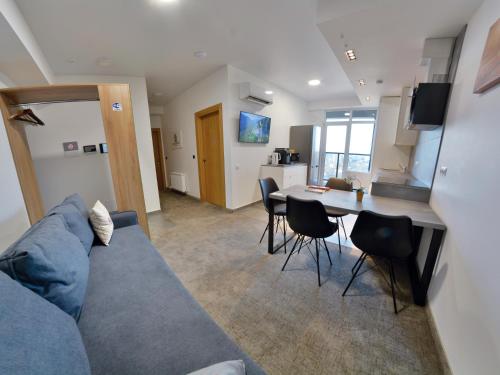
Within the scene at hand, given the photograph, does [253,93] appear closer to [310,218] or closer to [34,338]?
[310,218]

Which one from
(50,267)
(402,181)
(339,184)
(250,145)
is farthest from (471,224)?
(250,145)

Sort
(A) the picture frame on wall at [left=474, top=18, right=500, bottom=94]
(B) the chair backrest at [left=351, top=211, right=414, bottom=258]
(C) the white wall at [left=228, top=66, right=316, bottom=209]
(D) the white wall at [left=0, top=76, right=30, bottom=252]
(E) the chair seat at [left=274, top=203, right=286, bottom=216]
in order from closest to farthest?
(A) the picture frame on wall at [left=474, top=18, right=500, bottom=94], (B) the chair backrest at [left=351, top=211, right=414, bottom=258], (D) the white wall at [left=0, top=76, right=30, bottom=252], (E) the chair seat at [left=274, top=203, right=286, bottom=216], (C) the white wall at [left=228, top=66, right=316, bottom=209]

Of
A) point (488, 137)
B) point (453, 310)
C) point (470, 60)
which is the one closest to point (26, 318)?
point (453, 310)

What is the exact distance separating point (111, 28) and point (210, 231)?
9.08 feet

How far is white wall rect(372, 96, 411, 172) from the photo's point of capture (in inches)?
165

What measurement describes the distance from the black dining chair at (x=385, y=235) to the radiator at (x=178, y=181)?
4.49m

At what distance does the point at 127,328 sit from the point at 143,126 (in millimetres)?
3624

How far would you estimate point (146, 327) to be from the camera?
3.17 ft

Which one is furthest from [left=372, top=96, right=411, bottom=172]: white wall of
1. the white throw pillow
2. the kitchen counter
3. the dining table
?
the white throw pillow

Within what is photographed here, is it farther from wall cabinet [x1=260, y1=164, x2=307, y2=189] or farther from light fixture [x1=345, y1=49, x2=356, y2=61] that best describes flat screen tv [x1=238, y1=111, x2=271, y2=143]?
light fixture [x1=345, y1=49, x2=356, y2=61]

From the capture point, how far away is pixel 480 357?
928mm

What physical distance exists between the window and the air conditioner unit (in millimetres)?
3098

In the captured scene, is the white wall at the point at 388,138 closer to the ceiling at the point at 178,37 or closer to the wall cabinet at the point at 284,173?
the ceiling at the point at 178,37

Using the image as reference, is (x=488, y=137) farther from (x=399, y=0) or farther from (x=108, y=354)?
(x=108, y=354)
